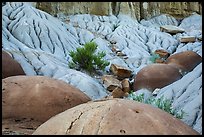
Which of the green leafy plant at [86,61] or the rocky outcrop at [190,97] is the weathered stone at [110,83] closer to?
the green leafy plant at [86,61]

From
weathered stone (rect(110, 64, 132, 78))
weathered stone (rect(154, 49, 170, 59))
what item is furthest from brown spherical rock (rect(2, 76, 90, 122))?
weathered stone (rect(154, 49, 170, 59))

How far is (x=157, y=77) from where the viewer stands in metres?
11.7

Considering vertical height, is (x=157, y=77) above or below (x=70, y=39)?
above

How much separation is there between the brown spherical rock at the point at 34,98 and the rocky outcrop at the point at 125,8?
20445 millimetres

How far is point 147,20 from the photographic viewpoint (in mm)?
29625

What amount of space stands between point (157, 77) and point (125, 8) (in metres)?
18.6

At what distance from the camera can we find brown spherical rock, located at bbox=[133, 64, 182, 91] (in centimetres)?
1155

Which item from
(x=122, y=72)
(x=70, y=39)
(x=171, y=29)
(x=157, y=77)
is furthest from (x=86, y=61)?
(x=171, y=29)

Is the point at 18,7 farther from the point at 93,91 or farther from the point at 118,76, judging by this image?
the point at 93,91

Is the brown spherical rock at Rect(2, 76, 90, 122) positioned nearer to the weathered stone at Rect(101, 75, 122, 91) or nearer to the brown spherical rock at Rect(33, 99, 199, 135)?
the brown spherical rock at Rect(33, 99, 199, 135)

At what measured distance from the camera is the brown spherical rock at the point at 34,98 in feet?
20.7

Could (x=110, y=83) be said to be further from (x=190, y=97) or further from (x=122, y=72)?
(x=190, y=97)

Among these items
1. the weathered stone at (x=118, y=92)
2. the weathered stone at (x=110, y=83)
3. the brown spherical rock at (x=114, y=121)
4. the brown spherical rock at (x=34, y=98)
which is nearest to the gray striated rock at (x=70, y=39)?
the weathered stone at (x=110, y=83)

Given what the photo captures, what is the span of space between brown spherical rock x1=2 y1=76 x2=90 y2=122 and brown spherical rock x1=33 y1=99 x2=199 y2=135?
2.76 m
